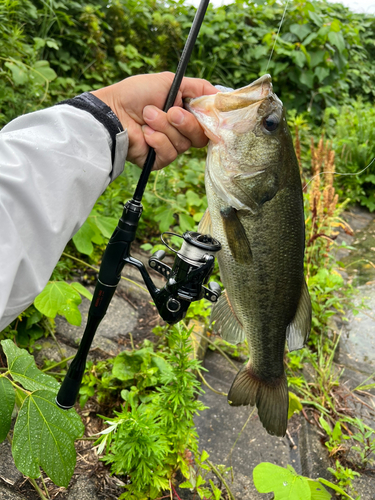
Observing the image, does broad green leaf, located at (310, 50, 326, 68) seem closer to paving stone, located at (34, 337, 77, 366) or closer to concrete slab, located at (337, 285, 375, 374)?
concrete slab, located at (337, 285, 375, 374)

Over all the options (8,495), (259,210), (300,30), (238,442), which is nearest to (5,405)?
(8,495)

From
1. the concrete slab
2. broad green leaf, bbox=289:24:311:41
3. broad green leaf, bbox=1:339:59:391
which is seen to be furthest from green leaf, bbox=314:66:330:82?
broad green leaf, bbox=1:339:59:391

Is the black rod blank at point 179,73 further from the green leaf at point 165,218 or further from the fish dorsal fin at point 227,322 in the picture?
the green leaf at point 165,218

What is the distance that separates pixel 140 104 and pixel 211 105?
12.3 inches

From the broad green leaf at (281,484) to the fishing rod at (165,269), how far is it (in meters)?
0.77

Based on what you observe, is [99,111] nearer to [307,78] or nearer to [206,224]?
[206,224]

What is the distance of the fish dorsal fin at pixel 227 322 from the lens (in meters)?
1.89

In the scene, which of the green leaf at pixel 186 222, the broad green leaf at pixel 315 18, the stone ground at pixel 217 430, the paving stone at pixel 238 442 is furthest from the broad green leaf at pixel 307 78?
the paving stone at pixel 238 442

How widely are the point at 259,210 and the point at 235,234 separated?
0.13m

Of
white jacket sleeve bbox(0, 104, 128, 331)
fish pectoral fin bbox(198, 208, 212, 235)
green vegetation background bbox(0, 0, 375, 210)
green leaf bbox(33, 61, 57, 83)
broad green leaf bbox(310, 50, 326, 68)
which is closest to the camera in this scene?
white jacket sleeve bbox(0, 104, 128, 331)

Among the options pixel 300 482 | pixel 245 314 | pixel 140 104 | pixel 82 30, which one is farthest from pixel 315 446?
pixel 82 30

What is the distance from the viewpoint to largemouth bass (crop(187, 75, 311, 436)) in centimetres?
159

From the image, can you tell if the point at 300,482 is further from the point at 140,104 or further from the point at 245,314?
the point at 140,104

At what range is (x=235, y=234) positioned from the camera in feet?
5.41
